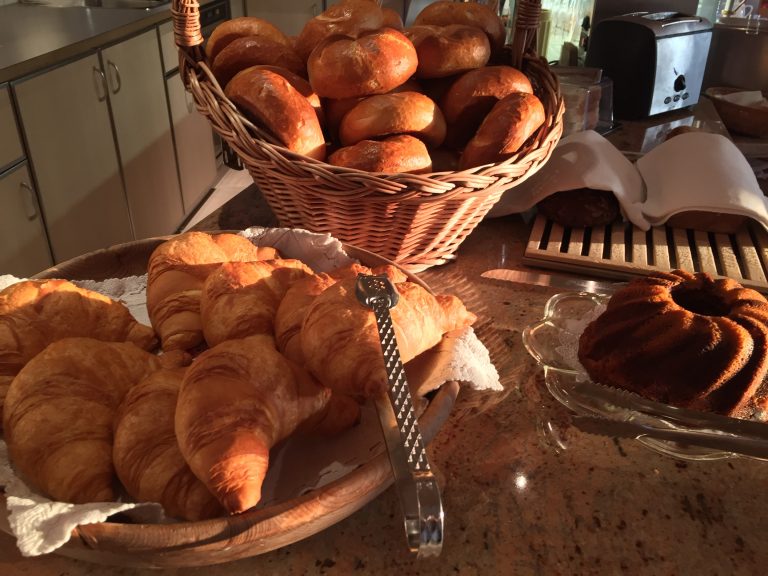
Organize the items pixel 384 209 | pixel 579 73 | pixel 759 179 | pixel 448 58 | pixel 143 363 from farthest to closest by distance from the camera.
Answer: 1. pixel 579 73
2. pixel 759 179
3. pixel 448 58
4. pixel 384 209
5. pixel 143 363

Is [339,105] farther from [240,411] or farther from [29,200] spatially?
[29,200]

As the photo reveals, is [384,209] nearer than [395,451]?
No

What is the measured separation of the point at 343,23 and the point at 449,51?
17 cm

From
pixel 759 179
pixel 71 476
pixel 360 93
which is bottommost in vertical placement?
pixel 759 179

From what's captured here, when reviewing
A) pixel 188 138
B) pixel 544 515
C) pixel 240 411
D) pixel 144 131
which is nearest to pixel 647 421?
pixel 544 515

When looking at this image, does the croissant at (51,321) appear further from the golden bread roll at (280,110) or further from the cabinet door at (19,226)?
the cabinet door at (19,226)

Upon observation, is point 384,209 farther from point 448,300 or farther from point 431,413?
point 431,413

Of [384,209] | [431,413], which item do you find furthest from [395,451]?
[384,209]

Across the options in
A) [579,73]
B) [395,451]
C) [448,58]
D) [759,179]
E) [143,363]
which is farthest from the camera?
[579,73]

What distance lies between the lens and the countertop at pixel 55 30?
1.80 meters

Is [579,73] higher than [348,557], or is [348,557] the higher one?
[579,73]

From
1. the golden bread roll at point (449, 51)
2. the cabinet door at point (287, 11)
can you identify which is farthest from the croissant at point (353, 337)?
the cabinet door at point (287, 11)

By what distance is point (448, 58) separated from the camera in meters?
0.94

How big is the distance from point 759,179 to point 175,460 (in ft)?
4.66
